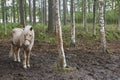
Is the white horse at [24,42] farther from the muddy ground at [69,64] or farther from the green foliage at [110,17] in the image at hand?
the green foliage at [110,17]

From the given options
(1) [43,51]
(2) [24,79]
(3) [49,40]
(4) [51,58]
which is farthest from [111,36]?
(2) [24,79]

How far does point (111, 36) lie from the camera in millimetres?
25625

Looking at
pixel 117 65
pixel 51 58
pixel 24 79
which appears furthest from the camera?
pixel 51 58

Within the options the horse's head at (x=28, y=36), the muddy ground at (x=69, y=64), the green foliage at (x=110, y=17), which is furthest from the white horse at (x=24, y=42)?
the green foliage at (x=110, y=17)

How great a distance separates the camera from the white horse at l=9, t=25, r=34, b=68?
10312mm

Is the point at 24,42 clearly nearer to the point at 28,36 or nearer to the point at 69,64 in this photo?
the point at 28,36

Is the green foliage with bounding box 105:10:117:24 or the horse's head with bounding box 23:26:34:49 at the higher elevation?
the horse's head with bounding box 23:26:34:49

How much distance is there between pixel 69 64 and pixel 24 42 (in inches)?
101

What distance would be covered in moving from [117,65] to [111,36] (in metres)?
13.2

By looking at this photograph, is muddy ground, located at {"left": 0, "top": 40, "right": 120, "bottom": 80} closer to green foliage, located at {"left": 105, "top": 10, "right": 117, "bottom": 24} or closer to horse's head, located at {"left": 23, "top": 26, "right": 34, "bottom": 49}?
horse's head, located at {"left": 23, "top": 26, "right": 34, "bottom": 49}

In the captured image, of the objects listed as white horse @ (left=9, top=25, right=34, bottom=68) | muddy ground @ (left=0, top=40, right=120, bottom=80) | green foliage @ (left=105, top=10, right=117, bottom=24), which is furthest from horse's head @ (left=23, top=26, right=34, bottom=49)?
green foliage @ (left=105, top=10, right=117, bottom=24)

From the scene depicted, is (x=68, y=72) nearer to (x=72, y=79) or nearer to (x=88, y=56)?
(x=72, y=79)

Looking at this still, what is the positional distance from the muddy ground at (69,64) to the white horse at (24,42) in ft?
1.05

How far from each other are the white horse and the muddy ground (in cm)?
32
